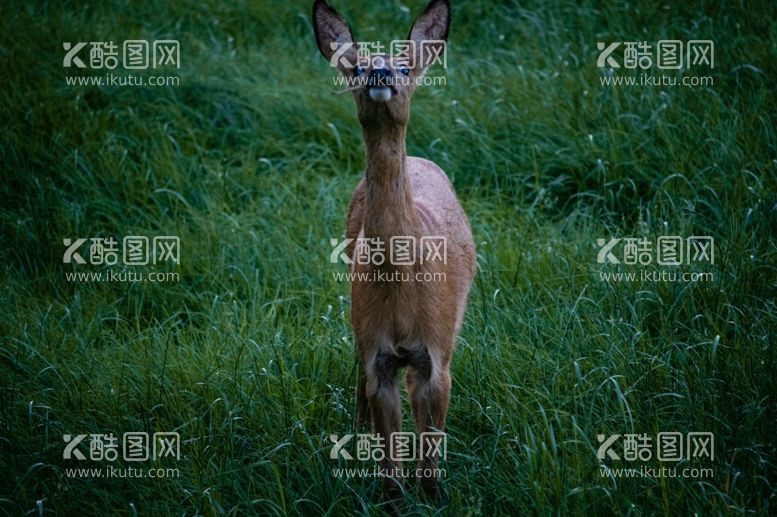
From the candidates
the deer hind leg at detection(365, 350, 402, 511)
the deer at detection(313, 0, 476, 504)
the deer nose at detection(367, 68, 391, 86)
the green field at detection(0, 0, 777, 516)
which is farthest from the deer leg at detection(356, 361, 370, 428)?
the deer nose at detection(367, 68, 391, 86)

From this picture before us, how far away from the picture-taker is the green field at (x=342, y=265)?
179 inches

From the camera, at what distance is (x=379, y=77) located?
3.86 metres

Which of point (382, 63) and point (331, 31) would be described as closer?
point (382, 63)

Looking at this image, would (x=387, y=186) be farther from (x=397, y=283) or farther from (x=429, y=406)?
(x=429, y=406)

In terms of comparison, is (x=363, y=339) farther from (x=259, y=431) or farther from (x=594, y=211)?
(x=594, y=211)

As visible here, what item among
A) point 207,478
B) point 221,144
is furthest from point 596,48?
point 207,478

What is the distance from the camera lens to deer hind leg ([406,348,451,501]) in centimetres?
441

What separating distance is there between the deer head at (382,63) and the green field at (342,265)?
1.73m

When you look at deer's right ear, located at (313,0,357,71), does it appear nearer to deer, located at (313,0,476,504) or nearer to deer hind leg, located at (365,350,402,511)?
deer, located at (313,0,476,504)

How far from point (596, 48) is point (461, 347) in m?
4.17

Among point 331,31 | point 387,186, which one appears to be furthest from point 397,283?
point 331,31

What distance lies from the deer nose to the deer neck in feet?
0.76

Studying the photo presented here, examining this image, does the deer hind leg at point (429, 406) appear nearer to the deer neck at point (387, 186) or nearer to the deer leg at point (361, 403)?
the deer leg at point (361, 403)

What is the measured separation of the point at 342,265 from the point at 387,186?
2.42 metres
